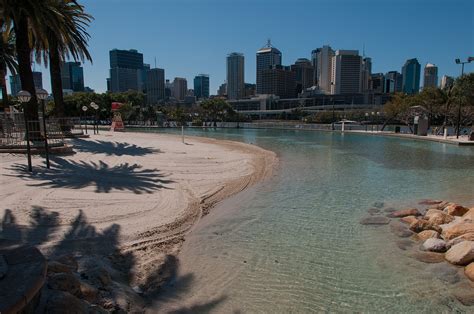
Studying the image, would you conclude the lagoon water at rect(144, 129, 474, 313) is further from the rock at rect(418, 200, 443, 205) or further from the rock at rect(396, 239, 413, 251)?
the rock at rect(418, 200, 443, 205)

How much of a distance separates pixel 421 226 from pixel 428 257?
5.99ft

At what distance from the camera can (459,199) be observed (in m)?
13.1

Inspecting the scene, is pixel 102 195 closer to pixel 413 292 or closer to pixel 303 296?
pixel 303 296

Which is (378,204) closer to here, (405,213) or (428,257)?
(405,213)

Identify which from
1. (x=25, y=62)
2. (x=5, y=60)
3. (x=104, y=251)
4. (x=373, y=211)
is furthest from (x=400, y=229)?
(x=5, y=60)

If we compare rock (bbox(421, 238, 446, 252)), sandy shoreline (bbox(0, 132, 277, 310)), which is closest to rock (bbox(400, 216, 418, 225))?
rock (bbox(421, 238, 446, 252))

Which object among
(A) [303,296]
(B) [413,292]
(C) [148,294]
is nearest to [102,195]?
(C) [148,294]

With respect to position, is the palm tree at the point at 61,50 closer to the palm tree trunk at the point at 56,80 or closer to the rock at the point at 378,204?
the palm tree trunk at the point at 56,80

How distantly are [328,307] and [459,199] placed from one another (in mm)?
9998

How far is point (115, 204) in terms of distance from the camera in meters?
10.1

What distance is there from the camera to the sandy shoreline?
7227mm

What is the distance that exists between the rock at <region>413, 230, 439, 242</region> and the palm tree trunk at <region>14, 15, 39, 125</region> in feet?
62.9

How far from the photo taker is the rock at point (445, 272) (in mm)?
6715

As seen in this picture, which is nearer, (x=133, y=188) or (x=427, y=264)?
(x=427, y=264)
